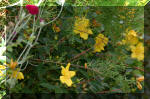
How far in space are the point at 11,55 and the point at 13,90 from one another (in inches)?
5.7

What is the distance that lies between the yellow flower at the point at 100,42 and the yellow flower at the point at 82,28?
45 millimetres

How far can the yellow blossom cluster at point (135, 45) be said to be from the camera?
2.79 ft

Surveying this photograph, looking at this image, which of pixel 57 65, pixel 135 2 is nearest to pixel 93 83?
pixel 57 65

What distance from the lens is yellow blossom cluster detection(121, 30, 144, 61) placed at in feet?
2.79

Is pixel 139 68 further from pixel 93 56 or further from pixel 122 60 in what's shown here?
pixel 93 56

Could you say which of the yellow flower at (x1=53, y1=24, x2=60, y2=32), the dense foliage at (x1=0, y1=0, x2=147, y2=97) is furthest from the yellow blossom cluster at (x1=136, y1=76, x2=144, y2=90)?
the yellow flower at (x1=53, y1=24, x2=60, y2=32)

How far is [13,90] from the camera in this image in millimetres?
870

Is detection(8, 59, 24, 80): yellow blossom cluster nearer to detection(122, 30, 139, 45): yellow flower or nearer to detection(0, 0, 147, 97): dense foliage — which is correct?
detection(0, 0, 147, 97): dense foliage

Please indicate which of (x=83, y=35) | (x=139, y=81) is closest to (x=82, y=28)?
(x=83, y=35)

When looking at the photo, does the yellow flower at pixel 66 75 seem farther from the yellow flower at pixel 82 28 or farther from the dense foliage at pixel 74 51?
the yellow flower at pixel 82 28

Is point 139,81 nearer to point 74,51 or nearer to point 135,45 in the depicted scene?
point 135,45

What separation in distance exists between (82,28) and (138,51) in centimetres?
26

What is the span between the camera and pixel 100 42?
0.93 m

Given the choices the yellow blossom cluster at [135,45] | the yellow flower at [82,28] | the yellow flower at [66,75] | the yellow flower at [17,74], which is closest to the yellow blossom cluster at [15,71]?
the yellow flower at [17,74]
